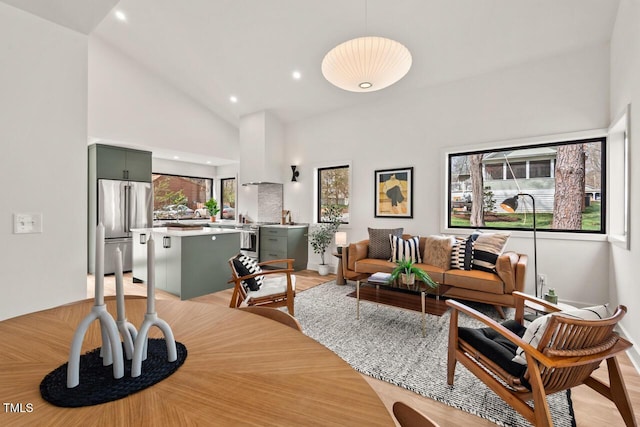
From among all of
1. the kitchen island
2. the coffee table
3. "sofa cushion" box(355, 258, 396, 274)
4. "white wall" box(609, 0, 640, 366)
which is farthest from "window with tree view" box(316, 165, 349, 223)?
"white wall" box(609, 0, 640, 366)

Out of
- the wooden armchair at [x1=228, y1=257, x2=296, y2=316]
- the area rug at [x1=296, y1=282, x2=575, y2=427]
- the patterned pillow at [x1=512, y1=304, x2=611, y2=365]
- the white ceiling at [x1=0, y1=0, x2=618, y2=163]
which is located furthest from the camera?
the white ceiling at [x1=0, y1=0, x2=618, y2=163]

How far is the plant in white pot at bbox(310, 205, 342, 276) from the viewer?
534 cm

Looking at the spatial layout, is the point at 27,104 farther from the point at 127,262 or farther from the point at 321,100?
the point at 127,262

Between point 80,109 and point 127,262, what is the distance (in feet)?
14.8

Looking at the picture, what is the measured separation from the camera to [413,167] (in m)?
4.63

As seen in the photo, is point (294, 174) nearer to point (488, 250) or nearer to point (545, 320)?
point (488, 250)

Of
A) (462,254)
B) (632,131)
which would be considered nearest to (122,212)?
(462,254)

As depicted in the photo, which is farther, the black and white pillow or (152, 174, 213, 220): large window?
(152, 174, 213, 220): large window

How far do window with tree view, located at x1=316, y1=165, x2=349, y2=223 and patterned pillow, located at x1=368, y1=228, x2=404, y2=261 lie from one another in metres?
1.04

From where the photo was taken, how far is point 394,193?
15.8 ft

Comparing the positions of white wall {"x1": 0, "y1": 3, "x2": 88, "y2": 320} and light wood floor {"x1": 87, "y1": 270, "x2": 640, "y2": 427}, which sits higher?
white wall {"x1": 0, "y1": 3, "x2": 88, "y2": 320}

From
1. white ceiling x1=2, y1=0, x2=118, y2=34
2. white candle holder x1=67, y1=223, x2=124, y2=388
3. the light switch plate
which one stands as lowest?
white candle holder x1=67, y1=223, x2=124, y2=388

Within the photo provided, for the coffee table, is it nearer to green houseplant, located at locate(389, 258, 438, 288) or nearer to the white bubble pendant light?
green houseplant, located at locate(389, 258, 438, 288)

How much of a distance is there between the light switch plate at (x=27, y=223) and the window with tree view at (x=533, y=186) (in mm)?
4146
